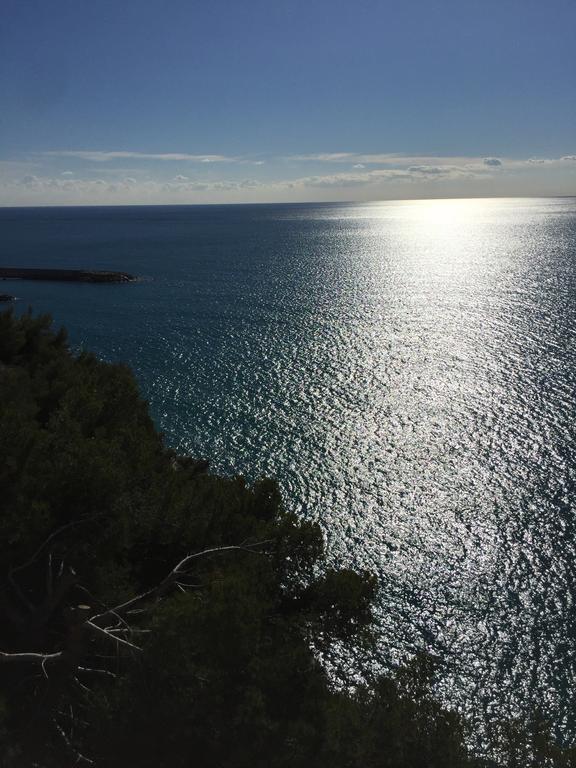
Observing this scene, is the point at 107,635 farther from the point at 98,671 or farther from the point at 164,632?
the point at 164,632

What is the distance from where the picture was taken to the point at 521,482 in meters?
42.1

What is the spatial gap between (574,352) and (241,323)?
45.6 m

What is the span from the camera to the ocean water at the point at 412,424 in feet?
96.6

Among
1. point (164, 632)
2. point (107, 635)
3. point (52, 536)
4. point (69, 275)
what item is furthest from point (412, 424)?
point (69, 275)

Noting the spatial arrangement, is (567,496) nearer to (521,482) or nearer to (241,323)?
(521,482)

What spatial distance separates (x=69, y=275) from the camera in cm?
12581

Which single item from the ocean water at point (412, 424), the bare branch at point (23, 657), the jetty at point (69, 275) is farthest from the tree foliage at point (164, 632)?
the jetty at point (69, 275)

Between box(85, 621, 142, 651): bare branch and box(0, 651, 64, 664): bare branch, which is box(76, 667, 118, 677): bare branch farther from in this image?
box(0, 651, 64, 664): bare branch

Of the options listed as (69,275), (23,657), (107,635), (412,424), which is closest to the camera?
(23,657)

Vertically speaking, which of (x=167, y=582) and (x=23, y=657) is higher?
(x=167, y=582)

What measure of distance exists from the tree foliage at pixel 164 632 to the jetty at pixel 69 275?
106m

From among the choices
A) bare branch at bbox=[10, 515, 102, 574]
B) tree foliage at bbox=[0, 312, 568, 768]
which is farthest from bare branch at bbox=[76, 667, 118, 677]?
bare branch at bbox=[10, 515, 102, 574]

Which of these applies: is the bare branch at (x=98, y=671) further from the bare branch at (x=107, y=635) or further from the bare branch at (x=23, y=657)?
the bare branch at (x=23, y=657)

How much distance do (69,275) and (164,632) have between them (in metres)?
124
